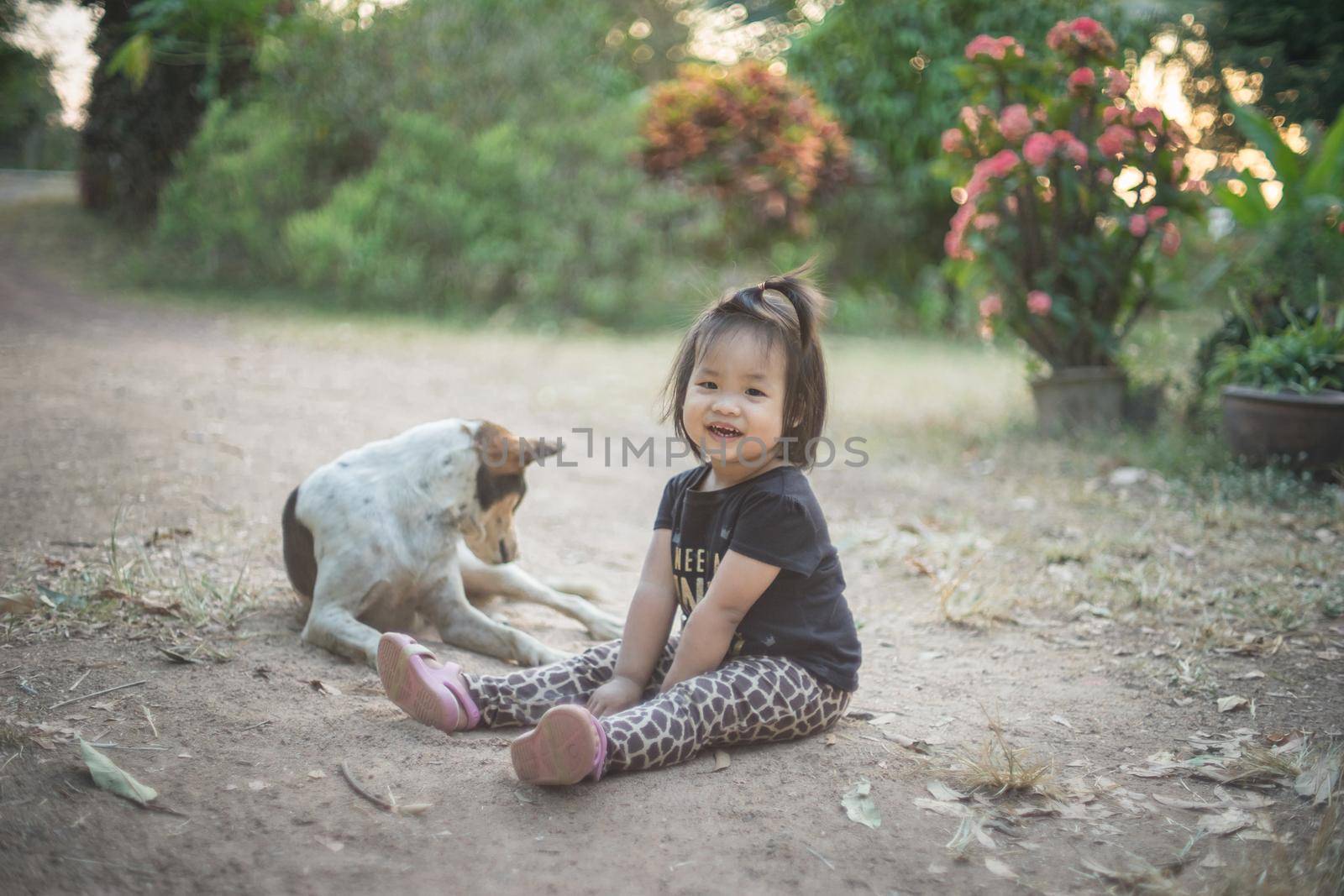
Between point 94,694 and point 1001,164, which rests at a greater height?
point 1001,164

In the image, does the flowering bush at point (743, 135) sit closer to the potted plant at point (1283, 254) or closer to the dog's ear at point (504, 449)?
the potted plant at point (1283, 254)

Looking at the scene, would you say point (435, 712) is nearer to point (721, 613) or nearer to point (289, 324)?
point (721, 613)

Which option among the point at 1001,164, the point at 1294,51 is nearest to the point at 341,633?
the point at 1001,164

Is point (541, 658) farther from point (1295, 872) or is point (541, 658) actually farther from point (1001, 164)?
point (1001, 164)

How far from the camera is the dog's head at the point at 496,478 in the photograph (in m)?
3.04

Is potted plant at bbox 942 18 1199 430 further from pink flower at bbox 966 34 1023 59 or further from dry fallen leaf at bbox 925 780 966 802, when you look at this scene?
dry fallen leaf at bbox 925 780 966 802

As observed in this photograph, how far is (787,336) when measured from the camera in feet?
7.93

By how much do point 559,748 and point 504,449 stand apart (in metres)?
1.19

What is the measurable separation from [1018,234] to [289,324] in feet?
19.9

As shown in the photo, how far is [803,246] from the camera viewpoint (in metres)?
12.3

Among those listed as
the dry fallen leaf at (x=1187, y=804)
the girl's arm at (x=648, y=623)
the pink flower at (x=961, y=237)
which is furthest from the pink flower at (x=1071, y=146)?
the dry fallen leaf at (x=1187, y=804)

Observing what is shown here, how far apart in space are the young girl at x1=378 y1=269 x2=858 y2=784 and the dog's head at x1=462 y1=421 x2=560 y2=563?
0.63 metres

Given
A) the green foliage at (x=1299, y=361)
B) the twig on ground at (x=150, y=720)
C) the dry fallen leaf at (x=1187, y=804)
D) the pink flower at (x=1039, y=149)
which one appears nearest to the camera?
the dry fallen leaf at (x=1187, y=804)

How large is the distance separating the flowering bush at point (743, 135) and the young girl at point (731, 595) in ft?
28.5
